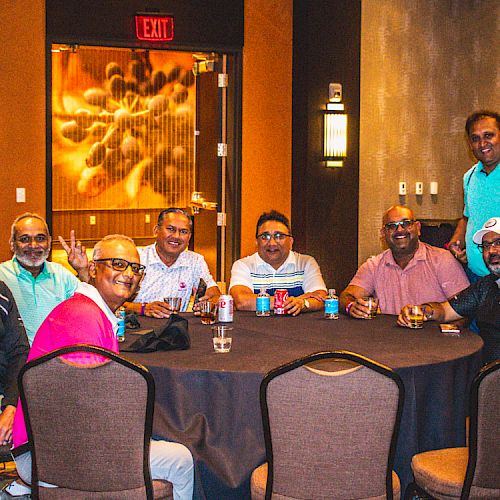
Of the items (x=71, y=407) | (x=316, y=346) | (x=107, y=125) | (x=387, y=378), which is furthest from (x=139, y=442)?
(x=107, y=125)

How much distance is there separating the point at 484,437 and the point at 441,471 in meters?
0.30

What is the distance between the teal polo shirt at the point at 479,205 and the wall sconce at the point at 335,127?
2.56m

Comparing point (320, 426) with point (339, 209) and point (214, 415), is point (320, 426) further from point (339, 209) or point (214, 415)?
point (339, 209)

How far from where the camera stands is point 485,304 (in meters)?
4.42

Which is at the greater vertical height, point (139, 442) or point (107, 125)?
point (107, 125)

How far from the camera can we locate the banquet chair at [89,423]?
2.88m

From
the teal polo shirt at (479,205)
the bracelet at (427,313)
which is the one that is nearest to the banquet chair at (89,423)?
the bracelet at (427,313)

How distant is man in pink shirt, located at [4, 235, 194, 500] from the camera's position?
10.2 ft

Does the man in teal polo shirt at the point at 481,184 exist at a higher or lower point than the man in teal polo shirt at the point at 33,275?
higher

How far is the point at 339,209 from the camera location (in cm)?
794

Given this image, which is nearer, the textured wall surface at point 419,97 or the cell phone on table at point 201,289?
the cell phone on table at point 201,289

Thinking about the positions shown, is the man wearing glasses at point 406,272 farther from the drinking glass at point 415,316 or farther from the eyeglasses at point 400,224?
the drinking glass at point 415,316

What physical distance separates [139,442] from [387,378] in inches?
31.4

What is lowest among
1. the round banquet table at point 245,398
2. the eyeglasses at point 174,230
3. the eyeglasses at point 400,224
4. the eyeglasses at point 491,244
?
the round banquet table at point 245,398
